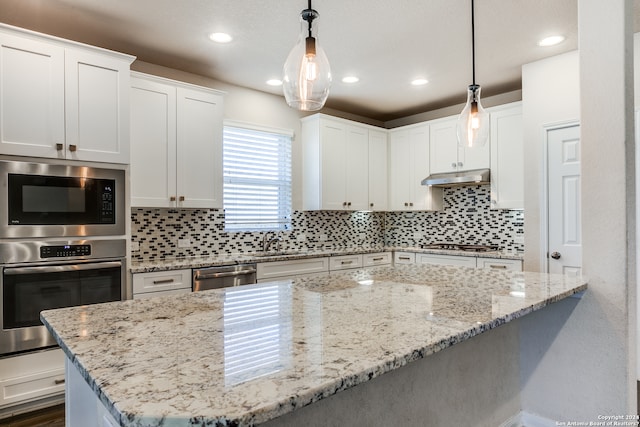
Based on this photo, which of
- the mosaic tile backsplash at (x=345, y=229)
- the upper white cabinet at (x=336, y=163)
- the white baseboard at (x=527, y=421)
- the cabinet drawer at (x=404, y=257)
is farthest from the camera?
the cabinet drawer at (x=404, y=257)

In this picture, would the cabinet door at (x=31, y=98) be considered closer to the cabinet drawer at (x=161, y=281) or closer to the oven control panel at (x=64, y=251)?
the oven control panel at (x=64, y=251)

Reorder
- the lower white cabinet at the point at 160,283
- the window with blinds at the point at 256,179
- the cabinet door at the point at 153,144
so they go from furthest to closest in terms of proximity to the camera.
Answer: the window with blinds at the point at 256,179 → the cabinet door at the point at 153,144 → the lower white cabinet at the point at 160,283

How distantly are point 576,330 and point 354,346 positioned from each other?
5.55ft

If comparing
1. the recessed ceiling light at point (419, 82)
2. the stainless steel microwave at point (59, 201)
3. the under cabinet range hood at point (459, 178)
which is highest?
the recessed ceiling light at point (419, 82)

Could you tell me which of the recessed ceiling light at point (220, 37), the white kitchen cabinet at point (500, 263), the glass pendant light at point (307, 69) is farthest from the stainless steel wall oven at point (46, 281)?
the white kitchen cabinet at point (500, 263)

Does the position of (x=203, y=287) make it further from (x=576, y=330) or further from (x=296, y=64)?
(x=576, y=330)

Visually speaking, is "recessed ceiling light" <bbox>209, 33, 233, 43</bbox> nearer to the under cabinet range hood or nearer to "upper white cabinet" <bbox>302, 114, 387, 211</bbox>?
"upper white cabinet" <bbox>302, 114, 387, 211</bbox>

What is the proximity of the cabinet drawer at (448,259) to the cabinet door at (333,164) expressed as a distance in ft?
3.50

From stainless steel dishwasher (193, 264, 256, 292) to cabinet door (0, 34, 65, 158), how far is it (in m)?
1.31

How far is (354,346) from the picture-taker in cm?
102

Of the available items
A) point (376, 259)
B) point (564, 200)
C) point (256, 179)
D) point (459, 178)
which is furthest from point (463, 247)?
point (256, 179)

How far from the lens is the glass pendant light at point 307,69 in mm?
1653

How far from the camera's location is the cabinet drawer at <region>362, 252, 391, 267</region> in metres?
4.59

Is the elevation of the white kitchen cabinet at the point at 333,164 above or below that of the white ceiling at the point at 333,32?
below
